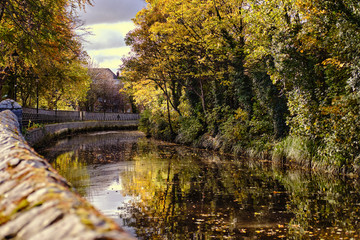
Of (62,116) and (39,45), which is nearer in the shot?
(39,45)

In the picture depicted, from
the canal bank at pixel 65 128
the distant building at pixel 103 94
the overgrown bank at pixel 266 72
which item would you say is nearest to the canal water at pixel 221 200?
the overgrown bank at pixel 266 72

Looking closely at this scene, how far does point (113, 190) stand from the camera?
908 centimetres

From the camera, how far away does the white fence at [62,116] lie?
64.9 feet

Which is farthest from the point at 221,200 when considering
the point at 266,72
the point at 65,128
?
the point at 65,128

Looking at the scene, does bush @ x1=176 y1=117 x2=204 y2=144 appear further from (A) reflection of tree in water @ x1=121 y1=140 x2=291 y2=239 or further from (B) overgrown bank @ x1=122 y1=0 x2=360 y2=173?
(A) reflection of tree in water @ x1=121 y1=140 x2=291 y2=239

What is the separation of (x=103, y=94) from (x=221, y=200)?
5667 cm

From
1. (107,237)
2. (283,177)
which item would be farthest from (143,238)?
(283,177)

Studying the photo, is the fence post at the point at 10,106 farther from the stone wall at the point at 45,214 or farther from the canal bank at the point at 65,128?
the stone wall at the point at 45,214

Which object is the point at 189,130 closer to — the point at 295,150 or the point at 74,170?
the point at 295,150

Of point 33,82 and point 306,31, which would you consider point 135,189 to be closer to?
point 306,31

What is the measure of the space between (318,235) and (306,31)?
769 cm

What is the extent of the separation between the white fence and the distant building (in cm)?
526

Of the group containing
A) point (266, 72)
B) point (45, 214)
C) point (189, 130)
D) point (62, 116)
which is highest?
point (266, 72)

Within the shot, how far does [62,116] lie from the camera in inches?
1404
